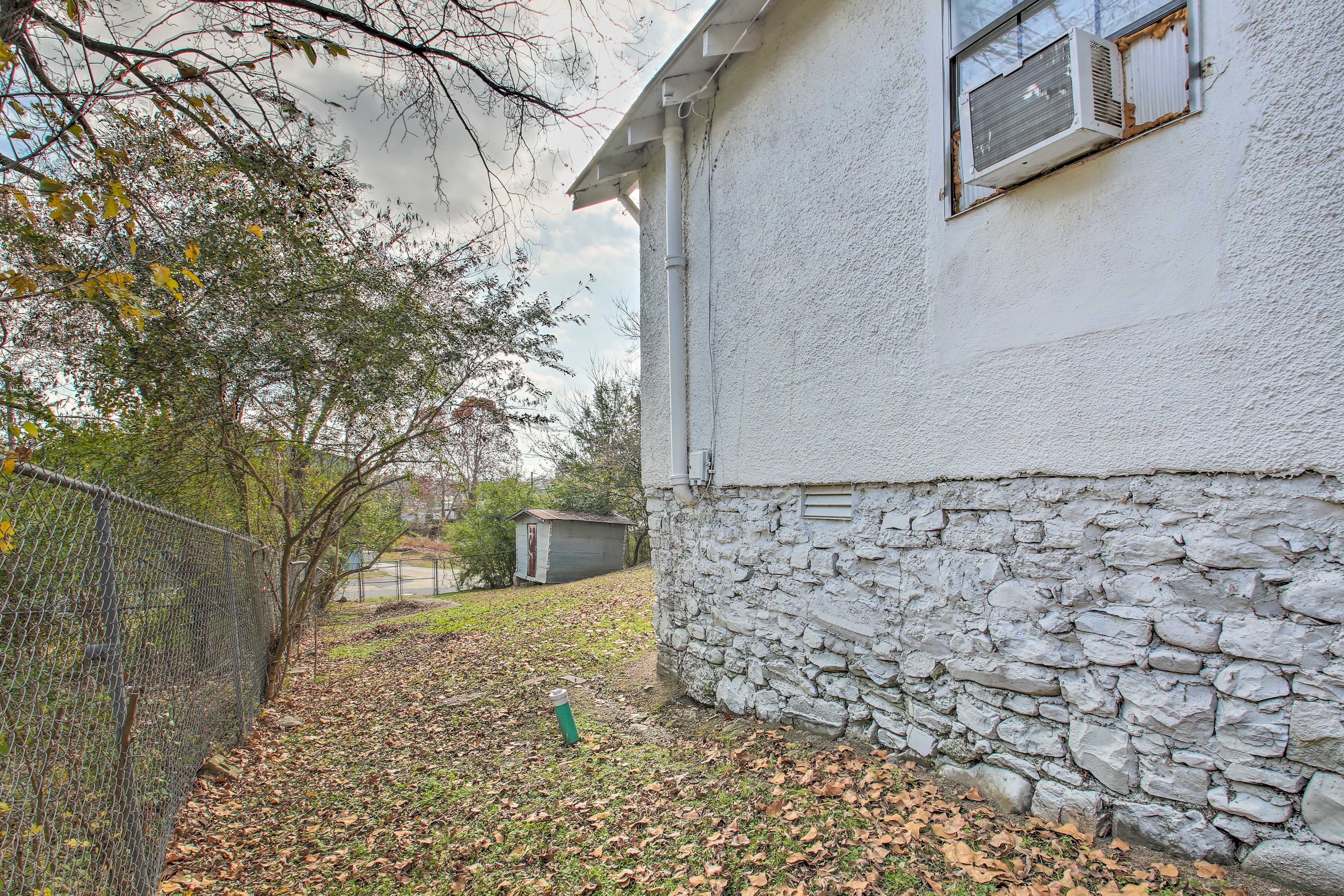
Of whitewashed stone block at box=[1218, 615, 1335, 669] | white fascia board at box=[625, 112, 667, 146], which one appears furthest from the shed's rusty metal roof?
whitewashed stone block at box=[1218, 615, 1335, 669]

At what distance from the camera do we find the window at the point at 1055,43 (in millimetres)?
2668

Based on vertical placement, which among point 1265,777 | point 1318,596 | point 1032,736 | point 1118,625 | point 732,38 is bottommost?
point 1032,736

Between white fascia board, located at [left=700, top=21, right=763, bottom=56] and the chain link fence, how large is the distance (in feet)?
15.2

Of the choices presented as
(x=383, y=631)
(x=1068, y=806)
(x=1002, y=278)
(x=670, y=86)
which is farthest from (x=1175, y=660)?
(x=383, y=631)

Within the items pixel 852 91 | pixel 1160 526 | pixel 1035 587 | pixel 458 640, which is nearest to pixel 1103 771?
pixel 1035 587

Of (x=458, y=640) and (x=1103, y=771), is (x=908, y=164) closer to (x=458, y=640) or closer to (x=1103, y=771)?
(x=1103, y=771)

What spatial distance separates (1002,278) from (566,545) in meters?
13.6

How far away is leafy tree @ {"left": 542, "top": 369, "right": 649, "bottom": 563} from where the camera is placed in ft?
55.1

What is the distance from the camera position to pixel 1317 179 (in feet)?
7.34

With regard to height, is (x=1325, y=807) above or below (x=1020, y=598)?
below

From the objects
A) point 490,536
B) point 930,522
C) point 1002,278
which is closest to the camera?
point 1002,278

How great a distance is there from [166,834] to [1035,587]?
4.60 metres

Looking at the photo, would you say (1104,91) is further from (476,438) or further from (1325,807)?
(476,438)

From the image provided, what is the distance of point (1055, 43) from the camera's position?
280 cm
